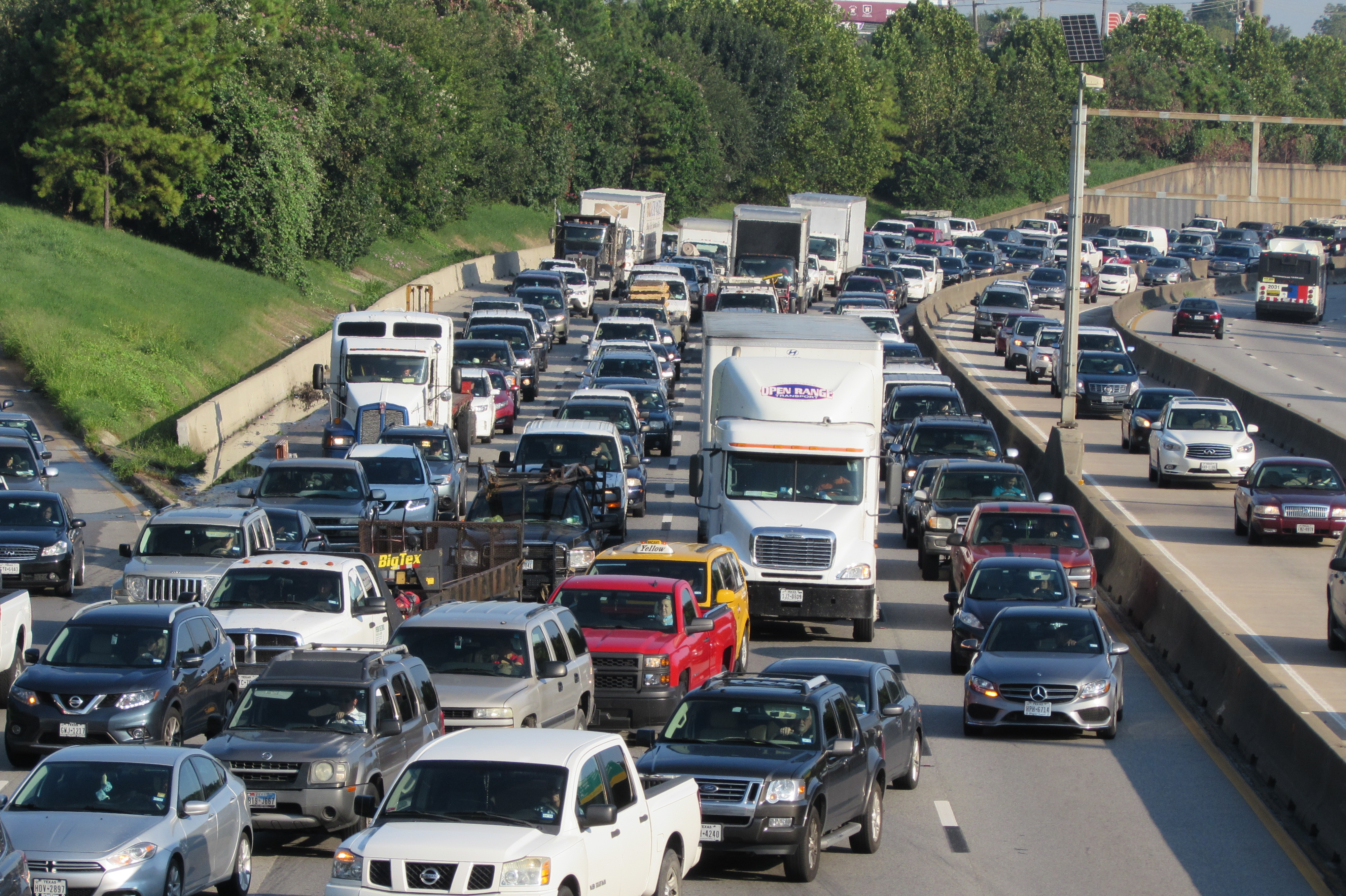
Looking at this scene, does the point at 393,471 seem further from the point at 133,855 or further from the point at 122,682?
the point at 133,855

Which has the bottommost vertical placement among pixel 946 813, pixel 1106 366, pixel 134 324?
pixel 946 813

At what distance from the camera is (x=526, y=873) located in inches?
403

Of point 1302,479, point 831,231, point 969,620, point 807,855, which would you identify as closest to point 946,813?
point 807,855

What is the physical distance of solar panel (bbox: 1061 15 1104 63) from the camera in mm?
50062

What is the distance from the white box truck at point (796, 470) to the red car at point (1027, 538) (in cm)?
226

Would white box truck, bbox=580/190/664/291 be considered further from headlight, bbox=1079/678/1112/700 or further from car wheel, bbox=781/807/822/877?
car wheel, bbox=781/807/822/877

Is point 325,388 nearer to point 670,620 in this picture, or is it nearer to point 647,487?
point 647,487

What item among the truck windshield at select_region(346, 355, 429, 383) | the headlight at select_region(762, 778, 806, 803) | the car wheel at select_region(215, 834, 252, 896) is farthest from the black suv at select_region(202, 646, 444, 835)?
the truck windshield at select_region(346, 355, 429, 383)

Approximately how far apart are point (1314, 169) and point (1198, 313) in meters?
101

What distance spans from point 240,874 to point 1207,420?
29.7 meters

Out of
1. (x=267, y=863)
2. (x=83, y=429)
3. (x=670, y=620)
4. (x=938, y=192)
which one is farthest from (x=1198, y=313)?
(x=938, y=192)

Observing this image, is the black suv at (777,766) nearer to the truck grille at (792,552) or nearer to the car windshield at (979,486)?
the truck grille at (792,552)

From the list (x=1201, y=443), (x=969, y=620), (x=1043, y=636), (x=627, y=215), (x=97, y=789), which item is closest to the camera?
(x=97, y=789)

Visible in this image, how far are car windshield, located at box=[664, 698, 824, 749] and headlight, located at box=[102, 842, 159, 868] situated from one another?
14.2 ft
